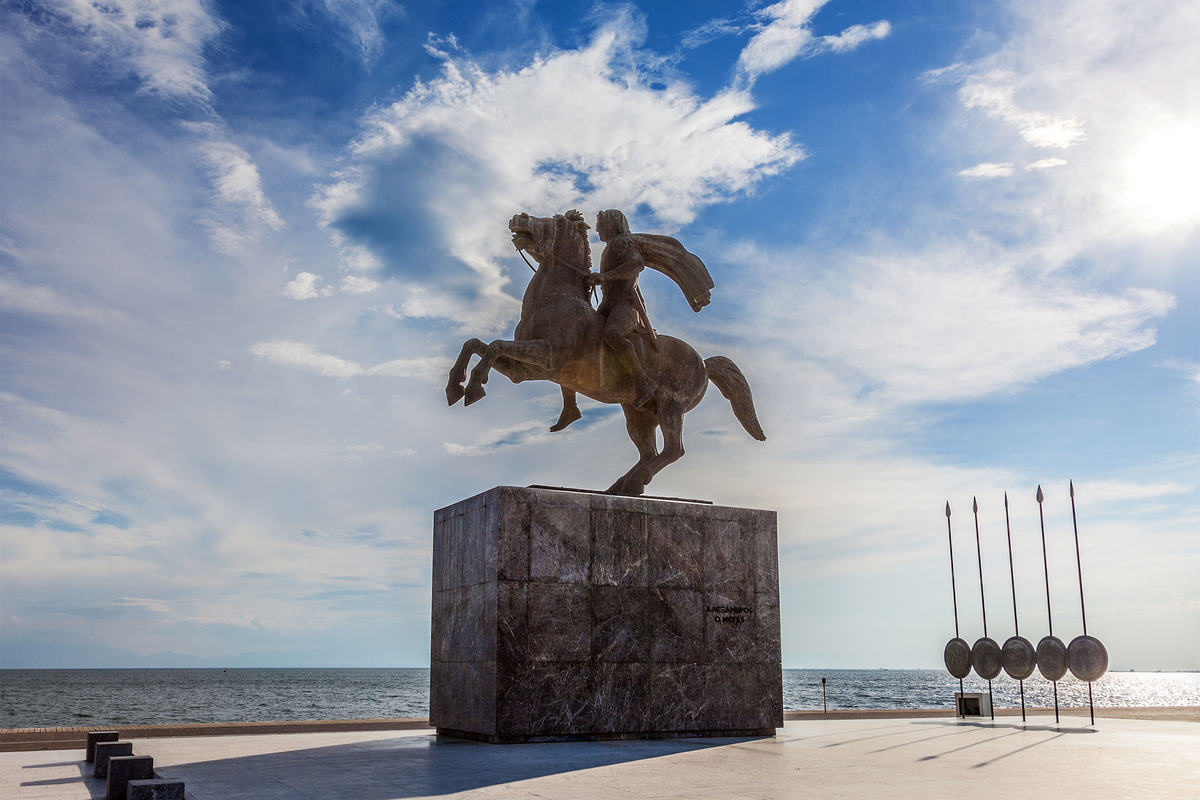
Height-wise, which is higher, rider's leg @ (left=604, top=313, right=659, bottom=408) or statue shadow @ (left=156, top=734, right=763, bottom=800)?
rider's leg @ (left=604, top=313, right=659, bottom=408)

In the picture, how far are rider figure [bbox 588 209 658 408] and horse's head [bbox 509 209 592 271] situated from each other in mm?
312

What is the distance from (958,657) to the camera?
1611 centimetres

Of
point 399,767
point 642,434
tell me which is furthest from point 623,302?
point 399,767

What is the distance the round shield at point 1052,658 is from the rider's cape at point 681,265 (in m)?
8.20

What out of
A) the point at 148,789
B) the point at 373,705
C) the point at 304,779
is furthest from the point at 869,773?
the point at 373,705

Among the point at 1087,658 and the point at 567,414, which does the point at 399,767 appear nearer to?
the point at 567,414

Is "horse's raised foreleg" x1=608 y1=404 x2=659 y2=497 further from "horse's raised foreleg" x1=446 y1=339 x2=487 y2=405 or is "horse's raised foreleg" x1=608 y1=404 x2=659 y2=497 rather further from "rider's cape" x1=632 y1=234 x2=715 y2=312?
"horse's raised foreleg" x1=446 y1=339 x2=487 y2=405

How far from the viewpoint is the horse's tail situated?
1337cm

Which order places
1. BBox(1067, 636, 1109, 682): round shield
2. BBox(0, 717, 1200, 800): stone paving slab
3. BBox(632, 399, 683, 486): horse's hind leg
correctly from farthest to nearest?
BBox(1067, 636, 1109, 682): round shield
BBox(632, 399, 683, 486): horse's hind leg
BBox(0, 717, 1200, 800): stone paving slab

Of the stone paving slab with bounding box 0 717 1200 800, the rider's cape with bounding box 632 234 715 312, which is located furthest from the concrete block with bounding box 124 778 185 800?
the rider's cape with bounding box 632 234 715 312

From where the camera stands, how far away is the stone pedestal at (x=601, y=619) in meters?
9.77

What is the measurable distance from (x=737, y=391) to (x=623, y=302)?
2.45 m

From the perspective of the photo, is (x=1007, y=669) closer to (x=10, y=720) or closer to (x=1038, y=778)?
(x=1038, y=778)

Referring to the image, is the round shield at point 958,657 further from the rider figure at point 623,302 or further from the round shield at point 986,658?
the rider figure at point 623,302
